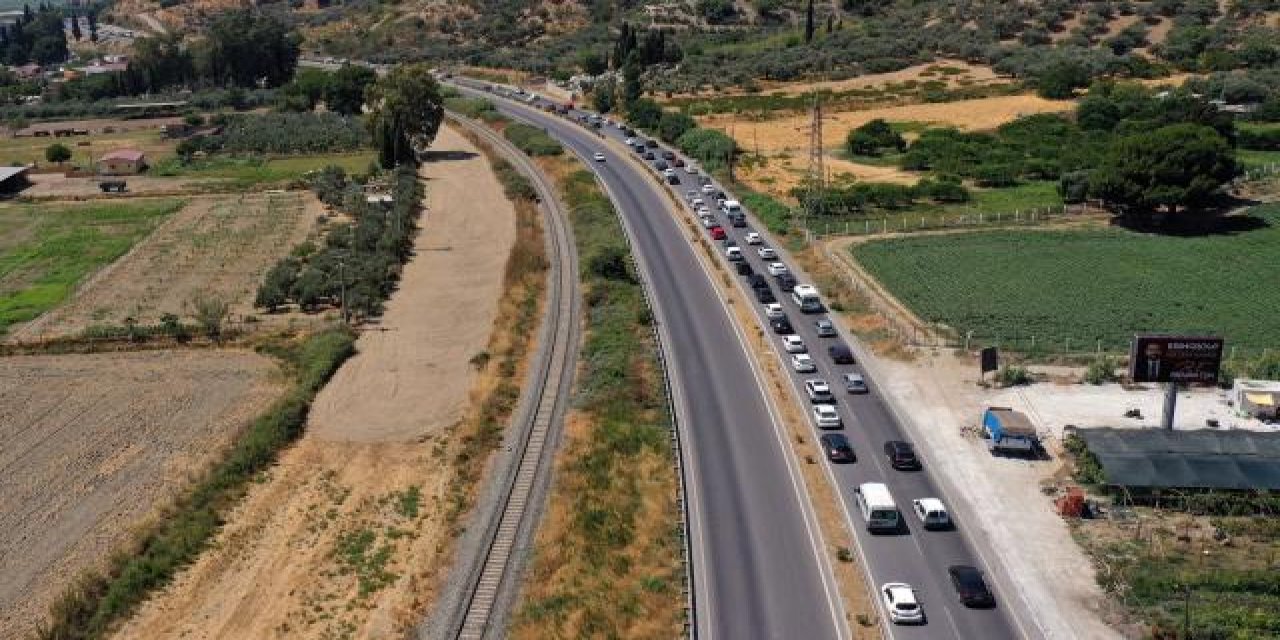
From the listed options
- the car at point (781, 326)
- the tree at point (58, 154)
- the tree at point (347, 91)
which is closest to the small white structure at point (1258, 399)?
the car at point (781, 326)

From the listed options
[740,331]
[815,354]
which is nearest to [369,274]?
[740,331]

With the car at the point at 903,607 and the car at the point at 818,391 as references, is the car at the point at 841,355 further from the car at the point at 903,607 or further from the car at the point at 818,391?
the car at the point at 903,607

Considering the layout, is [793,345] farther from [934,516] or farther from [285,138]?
[285,138]

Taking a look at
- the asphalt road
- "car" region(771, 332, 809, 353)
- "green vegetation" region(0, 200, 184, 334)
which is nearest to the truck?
the asphalt road

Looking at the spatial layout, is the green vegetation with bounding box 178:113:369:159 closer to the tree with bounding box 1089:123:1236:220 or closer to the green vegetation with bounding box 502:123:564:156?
the green vegetation with bounding box 502:123:564:156

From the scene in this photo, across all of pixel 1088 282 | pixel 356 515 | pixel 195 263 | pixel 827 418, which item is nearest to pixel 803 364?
pixel 827 418
